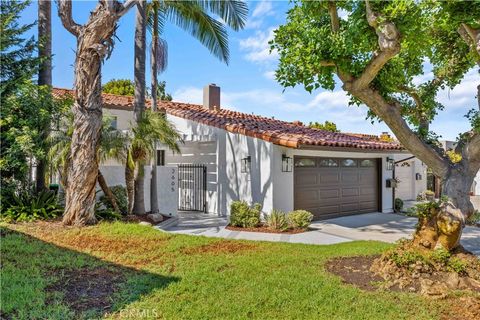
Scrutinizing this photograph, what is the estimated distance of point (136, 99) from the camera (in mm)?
11664

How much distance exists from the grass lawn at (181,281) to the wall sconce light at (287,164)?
3.84 metres

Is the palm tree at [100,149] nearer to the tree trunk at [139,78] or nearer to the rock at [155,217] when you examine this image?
the tree trunk at [139,78]

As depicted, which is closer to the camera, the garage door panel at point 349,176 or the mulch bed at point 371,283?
the mulch bed at point 371,283

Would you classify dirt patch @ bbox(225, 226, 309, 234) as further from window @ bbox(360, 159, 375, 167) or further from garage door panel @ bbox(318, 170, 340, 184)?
window @ bbox(360, 159, 375, 167)

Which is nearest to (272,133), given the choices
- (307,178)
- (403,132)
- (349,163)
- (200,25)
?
(307,178)

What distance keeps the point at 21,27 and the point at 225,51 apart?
7.63 meters

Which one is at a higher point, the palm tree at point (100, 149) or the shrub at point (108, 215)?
the palm tree at point (100, 149)

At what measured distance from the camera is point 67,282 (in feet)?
19.0

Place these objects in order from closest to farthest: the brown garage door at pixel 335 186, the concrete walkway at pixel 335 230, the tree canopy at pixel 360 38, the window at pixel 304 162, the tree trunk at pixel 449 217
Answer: the tree canopy at pixel 360 38 < the tree trunk at pixel 449 217 < the concrete walkway at pixel 335 230 < the window at pixel 304 162 < the brown garage door at pixel 335 186

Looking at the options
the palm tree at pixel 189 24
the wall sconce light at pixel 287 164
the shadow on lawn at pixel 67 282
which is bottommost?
the shadow on lawn at pixel 67 282

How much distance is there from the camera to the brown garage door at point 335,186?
13.2 m

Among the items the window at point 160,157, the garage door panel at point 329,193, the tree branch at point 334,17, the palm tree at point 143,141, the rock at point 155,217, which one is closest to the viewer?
the tree branch at point 334,17

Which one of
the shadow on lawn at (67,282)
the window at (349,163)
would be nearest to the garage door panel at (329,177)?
the window at (349,163)

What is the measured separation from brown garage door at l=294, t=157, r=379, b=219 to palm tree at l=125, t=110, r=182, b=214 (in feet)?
16.3
